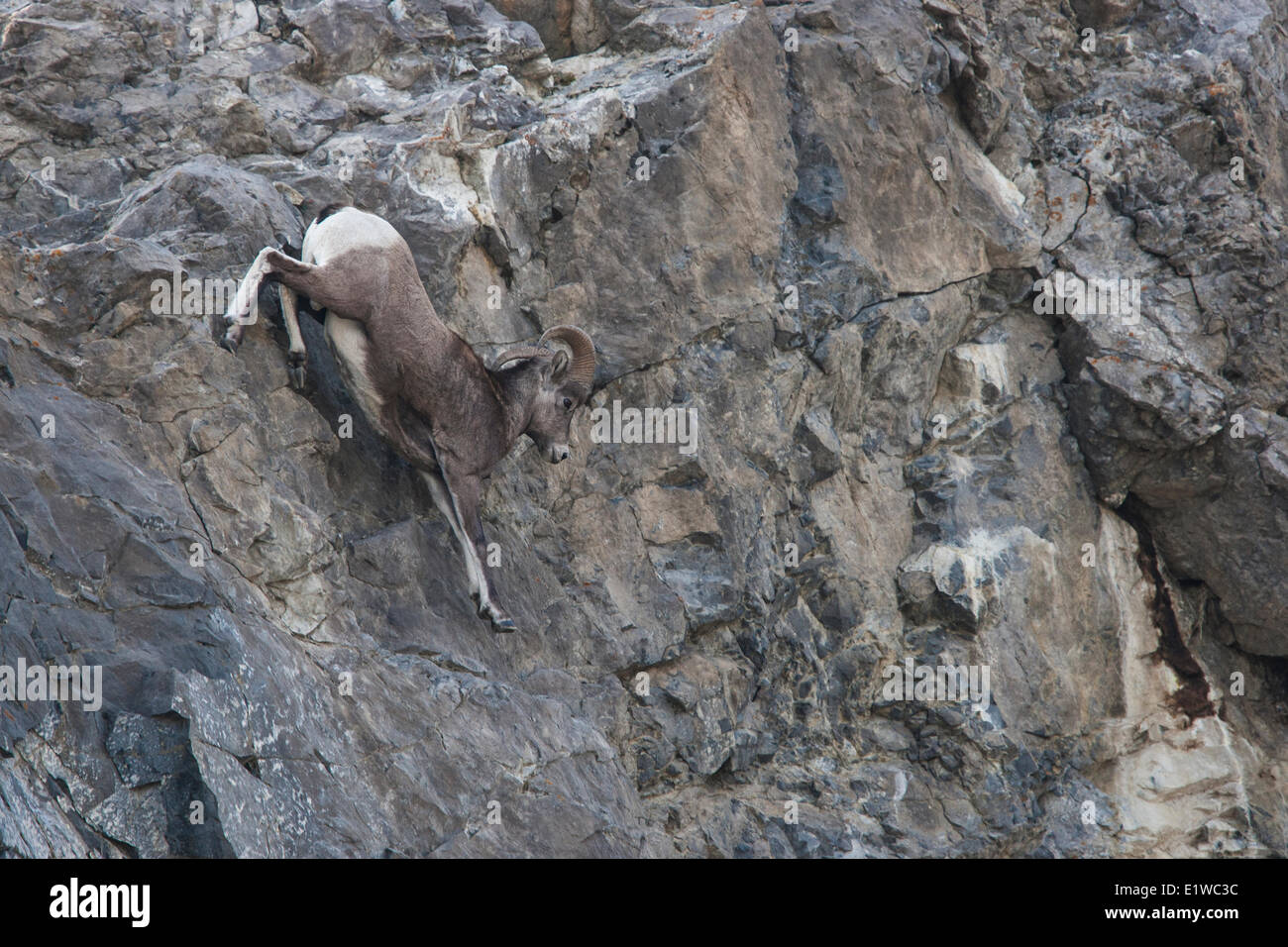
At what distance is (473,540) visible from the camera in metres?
8.42

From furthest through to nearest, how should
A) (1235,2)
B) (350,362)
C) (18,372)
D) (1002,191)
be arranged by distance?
(1235,2)
(1002,191)
(350,362)
(18,372)

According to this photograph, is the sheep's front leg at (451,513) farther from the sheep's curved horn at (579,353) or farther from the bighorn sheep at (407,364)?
the sheep's curved horn at (579,353)

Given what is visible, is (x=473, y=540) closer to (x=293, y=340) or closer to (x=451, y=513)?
(x=451, y=513)

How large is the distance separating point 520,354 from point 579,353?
0.47 m

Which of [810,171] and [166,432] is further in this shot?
[810,171]

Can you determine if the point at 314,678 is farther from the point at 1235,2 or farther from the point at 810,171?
the point at 1235,2

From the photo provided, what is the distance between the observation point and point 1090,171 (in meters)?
12.3

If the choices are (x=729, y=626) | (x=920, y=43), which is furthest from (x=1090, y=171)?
(x=729, y=626)

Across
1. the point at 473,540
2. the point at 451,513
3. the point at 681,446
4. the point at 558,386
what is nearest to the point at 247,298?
the point at 451,513

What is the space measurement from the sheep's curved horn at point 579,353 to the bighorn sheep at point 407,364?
10cm

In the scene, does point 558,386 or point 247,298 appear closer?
point 247,298

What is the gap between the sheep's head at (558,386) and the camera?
899 centimetres

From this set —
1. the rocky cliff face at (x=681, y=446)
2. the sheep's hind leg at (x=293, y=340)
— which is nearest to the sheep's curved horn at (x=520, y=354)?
the rocky cliff face at (x=681, y=446)

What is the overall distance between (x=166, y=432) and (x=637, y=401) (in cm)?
384
